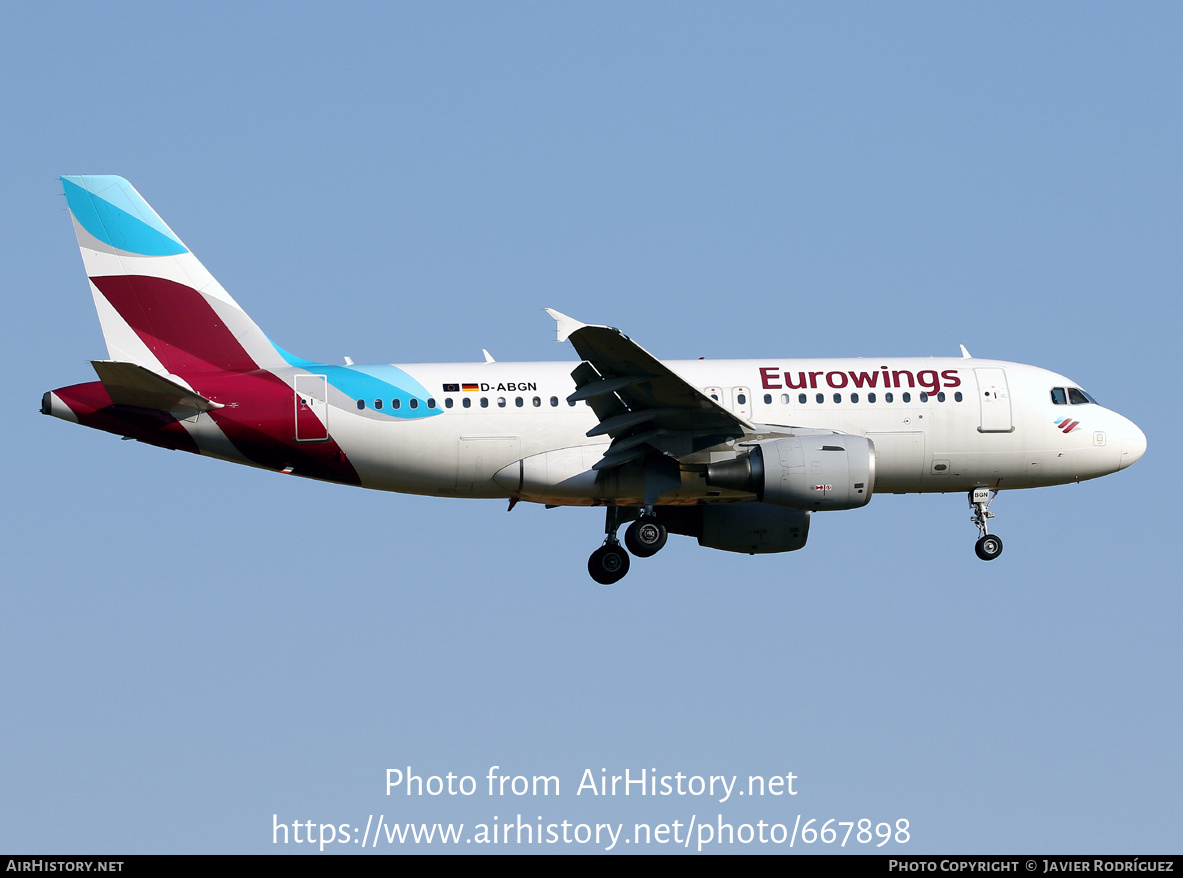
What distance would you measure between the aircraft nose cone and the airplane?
0.16 ft

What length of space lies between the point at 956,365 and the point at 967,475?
294 centimetres

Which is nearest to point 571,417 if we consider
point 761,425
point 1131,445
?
point 761,425

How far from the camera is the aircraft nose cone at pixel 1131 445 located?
137 feet

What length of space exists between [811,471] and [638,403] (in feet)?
14.5

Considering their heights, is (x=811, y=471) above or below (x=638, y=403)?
below

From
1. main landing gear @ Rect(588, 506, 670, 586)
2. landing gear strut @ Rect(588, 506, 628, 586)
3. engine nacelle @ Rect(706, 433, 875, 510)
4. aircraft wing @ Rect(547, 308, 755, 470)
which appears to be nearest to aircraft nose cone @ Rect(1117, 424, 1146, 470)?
engine nacelle @ Rect(706, 433, 875, 510)

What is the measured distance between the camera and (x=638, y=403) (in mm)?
38094

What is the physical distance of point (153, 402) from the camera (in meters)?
38.3

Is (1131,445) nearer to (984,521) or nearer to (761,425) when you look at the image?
(984,521)

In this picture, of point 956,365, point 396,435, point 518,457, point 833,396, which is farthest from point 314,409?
point 956,365

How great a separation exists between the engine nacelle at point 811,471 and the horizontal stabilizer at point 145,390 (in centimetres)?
1313

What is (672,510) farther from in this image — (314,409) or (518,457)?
(314,409)

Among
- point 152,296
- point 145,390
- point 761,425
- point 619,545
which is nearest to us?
point 145,390

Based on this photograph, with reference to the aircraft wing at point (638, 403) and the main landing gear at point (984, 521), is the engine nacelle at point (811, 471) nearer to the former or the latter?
the aircraft wing at point (638, 403)
